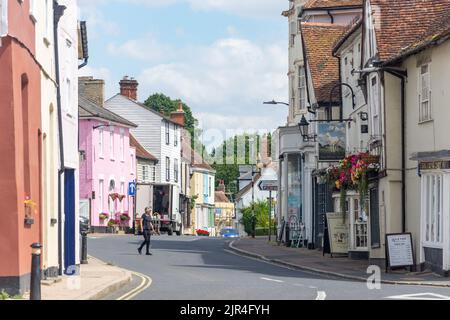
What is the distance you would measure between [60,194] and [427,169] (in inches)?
392

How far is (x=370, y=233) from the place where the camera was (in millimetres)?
35969

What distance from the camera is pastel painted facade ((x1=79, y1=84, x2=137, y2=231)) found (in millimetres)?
68875

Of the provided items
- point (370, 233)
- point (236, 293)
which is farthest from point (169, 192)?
point (236, 293)

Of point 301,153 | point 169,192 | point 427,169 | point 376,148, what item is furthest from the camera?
point 169,192

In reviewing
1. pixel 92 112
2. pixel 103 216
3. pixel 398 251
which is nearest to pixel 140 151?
pixel 92 112

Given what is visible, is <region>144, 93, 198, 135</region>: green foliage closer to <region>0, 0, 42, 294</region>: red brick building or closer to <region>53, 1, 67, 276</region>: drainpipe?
<region>53, 1, 67, 276</region>: drainpipe

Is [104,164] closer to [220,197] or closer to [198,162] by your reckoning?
[198,162]

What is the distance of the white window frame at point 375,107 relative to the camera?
34344 mm

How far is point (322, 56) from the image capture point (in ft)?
157

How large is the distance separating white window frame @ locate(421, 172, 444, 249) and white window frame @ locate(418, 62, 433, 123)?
179 cm

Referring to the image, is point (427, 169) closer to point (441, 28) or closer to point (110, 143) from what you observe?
point (441, 28)

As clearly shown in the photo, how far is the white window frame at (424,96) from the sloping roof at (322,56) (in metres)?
14.3

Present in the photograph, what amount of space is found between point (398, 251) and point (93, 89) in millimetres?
48593

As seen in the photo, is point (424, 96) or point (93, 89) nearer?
point (424, 96)
